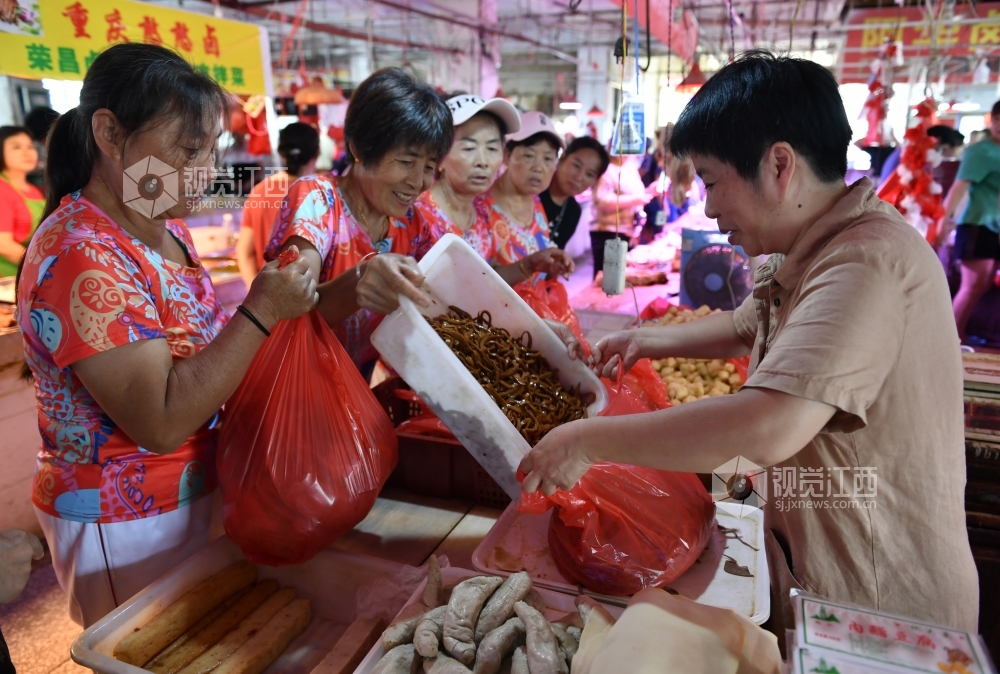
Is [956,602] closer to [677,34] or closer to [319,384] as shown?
A: [319,384]

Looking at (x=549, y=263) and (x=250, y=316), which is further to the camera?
(x=549, y=263)

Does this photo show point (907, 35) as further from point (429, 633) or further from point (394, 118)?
point (429, 633)

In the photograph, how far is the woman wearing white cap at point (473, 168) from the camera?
2.97 meters

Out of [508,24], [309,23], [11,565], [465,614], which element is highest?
[508,24]

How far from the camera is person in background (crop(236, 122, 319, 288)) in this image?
14.2 feet

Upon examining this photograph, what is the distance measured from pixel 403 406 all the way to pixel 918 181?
486 centimetres

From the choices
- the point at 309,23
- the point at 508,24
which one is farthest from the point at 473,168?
the point at 508,24

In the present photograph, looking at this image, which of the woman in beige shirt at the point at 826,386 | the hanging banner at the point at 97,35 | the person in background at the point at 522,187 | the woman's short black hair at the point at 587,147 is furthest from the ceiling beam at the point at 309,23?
the woman in beige shirt at the point at 826,386

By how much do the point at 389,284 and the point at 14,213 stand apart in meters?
3.96
